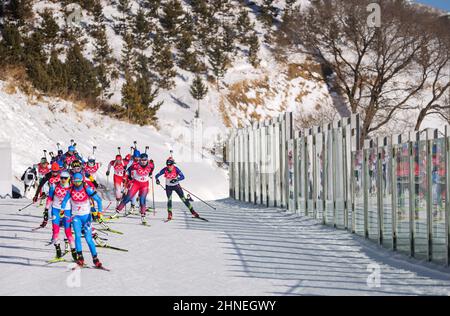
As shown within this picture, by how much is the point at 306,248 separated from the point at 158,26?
52128mm

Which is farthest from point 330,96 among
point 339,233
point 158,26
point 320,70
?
point 339,233

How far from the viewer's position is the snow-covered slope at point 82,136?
32906 millimetres

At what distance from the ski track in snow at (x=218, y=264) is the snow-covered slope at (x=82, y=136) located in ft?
48.5

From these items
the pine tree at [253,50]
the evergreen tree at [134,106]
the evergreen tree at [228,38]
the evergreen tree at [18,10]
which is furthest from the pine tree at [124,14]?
the evergreen tree at [134,106]

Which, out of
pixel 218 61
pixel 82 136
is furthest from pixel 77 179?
pixel 218 61

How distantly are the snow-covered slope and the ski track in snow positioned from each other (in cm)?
1478

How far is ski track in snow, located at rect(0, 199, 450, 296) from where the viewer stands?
10.1 m

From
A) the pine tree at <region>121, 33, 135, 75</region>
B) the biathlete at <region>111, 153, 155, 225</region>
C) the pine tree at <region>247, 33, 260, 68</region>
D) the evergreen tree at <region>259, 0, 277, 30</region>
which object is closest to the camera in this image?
the biathlete at <region>111, 153, 155, 225</region>

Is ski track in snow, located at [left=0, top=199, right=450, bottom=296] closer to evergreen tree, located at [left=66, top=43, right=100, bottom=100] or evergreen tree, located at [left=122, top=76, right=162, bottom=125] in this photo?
evergreen tree, located at [left=66, top=43, right=100, bottom=100]

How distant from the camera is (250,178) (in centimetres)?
2980

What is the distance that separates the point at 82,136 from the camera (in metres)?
37.8

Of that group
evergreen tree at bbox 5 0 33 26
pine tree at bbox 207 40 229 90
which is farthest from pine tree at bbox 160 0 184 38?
evergreen tree at bbox 5 0 33 26

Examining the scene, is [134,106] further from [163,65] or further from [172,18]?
[172,18]

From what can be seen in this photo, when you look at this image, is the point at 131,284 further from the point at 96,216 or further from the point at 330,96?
the point at 330,96
